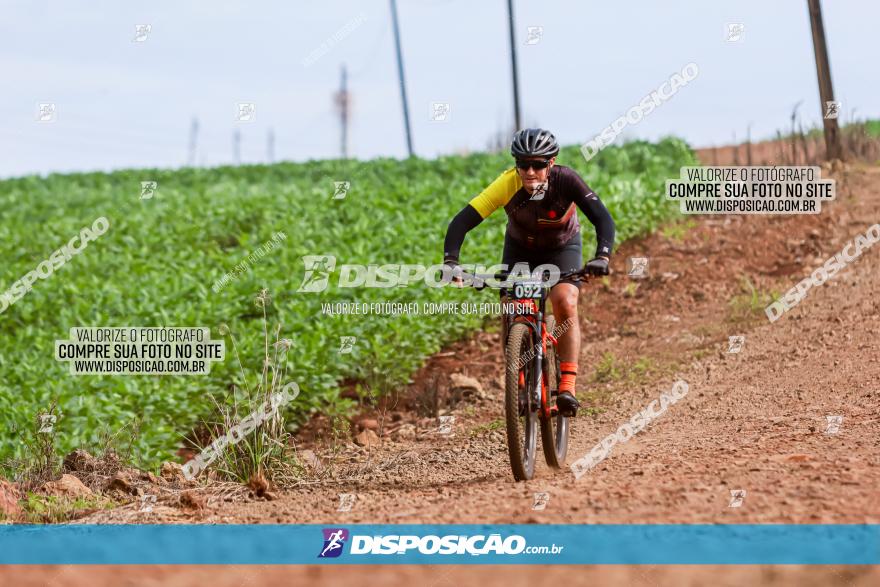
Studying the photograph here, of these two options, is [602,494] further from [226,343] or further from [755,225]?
[755,225]

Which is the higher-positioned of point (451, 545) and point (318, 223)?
point (318, 223)

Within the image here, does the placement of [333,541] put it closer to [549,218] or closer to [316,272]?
[549,218]

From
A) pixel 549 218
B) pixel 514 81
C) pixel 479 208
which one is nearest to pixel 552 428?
pixel 549 218

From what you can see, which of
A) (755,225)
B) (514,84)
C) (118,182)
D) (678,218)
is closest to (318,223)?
(678,218)

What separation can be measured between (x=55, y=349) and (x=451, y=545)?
10661 mm

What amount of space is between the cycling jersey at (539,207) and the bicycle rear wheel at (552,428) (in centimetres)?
74

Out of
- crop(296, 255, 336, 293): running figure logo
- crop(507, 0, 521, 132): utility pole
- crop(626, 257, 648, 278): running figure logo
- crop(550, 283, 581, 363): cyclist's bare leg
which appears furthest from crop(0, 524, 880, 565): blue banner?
crop(507, 0, 521, 132): utility pole

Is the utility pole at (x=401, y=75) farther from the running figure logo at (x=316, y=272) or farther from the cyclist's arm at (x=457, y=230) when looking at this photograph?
the cyclist's arm at (x=457, y=230)

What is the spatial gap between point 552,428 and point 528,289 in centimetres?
114

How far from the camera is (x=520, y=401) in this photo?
6.74 m

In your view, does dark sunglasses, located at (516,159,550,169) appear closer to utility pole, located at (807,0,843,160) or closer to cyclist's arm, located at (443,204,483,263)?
cyclist's arm, located at (443,204,483,263)

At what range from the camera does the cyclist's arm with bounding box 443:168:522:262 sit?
707 centimetres

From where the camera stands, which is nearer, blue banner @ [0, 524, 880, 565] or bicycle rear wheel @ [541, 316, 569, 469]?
blue banner @ [0, 524, 880, 565]

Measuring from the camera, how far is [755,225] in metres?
15.6
